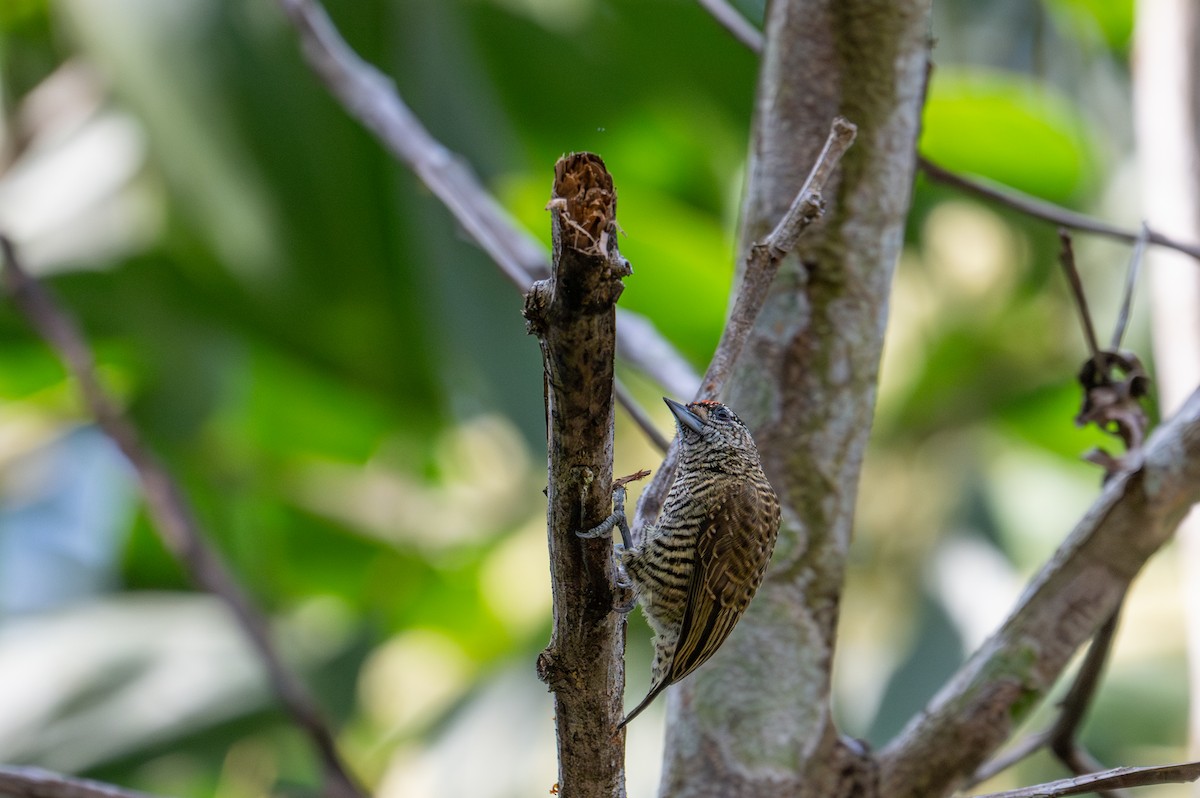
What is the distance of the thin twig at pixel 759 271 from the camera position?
1439mm

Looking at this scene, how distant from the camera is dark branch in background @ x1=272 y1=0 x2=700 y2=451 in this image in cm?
206

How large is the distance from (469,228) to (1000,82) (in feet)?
11.6

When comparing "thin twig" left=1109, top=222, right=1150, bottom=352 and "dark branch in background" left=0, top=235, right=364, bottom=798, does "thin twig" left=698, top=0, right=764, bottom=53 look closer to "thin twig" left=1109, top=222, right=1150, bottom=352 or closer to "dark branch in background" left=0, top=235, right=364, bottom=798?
"thin twig" left=1109, top=222, right=1150, bottom=352

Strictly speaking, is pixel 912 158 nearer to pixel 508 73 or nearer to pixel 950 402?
pixel 950 402

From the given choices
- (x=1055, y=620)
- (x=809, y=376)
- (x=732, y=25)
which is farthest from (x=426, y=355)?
(x=1055, y=620)

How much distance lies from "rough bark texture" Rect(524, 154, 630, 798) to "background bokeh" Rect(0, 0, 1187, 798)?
143 inches

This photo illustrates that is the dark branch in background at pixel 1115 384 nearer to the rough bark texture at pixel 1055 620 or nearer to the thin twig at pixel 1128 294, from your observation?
the thin twig at pixel 1128 294

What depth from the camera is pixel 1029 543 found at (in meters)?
5.73

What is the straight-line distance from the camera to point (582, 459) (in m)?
0.96

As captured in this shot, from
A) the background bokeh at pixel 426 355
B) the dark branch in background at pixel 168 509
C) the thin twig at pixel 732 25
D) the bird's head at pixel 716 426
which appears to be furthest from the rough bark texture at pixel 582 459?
the background bokeh at pixel 426 355

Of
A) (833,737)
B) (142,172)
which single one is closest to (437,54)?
(142,172)

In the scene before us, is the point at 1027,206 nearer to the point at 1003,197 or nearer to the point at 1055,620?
the point at 1003,197

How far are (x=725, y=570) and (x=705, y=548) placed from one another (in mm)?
67

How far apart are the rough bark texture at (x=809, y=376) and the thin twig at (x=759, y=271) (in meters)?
0.41
